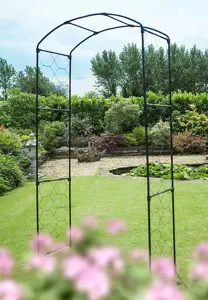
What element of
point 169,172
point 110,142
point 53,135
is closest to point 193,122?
point 110,142

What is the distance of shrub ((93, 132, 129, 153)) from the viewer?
47.2 ft

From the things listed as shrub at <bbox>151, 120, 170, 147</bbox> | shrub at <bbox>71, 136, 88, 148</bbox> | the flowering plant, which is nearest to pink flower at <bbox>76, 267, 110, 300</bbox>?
the flowering plant

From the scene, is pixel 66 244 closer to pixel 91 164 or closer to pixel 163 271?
pixel 163 271

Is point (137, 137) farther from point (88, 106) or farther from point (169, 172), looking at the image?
point (169, 172)

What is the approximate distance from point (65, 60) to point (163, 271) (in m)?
3.22

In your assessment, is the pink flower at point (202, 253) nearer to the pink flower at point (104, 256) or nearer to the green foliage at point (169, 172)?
the pink flower at point (104, 256)

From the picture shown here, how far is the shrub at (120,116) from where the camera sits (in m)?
15.9

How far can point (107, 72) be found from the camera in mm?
27938

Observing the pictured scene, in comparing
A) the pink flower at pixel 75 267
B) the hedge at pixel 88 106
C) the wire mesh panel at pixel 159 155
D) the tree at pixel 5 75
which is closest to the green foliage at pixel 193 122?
the wire mesh panel at pixel 159 155

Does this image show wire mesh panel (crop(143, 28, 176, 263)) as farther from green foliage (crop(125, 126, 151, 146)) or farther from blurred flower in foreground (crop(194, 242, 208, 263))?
blurred flower in foreground (crop(194, 242, 208, 263))

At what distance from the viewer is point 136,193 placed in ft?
21.2

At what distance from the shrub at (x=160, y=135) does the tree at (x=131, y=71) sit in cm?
1250

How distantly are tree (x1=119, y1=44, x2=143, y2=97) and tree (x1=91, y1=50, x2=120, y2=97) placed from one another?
1.61 ft

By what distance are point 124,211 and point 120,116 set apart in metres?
10.9
